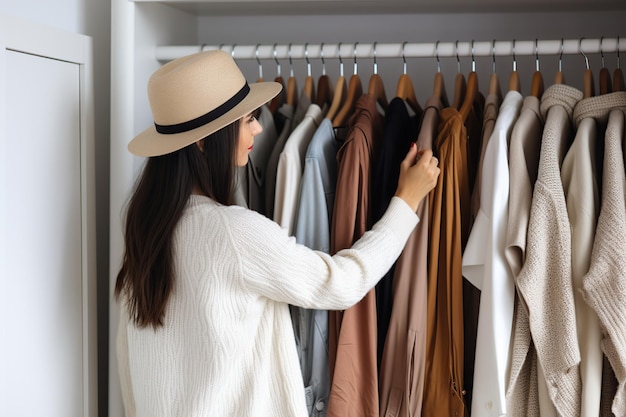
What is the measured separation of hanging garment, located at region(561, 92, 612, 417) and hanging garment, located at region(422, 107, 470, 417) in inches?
8.6

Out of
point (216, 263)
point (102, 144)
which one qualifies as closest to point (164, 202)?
point (216, 263)

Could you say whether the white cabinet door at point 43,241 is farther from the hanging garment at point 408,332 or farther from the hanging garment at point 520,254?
the hanging garment at point 520,254

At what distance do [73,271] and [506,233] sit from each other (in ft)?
3.13

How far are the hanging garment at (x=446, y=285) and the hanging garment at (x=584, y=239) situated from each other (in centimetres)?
22

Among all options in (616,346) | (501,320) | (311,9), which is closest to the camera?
(616,346)

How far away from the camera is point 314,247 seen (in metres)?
1.57

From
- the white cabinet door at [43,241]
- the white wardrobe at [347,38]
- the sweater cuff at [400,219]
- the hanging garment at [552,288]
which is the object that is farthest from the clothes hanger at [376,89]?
the white cabinet door at [43,241]

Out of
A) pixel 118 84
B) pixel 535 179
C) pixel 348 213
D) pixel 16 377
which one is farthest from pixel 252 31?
pixel 16 377

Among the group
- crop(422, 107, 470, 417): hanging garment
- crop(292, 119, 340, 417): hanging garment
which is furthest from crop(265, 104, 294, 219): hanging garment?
crop(422, 107, 470, 417): hanging garment

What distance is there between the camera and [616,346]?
4.35 ft

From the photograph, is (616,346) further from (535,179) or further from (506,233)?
(535,179)

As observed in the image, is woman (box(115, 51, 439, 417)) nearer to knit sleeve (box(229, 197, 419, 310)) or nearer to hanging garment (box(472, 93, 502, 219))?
knit sleeve (box(229, 197, 419, 310))

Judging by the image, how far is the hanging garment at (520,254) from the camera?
1427 mm

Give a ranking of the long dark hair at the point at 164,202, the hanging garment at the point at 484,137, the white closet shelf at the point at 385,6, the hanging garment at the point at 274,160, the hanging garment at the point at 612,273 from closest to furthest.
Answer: the hanging garment at the point at 612,273
the long dark hair at the point at 164,202
the hanging garment at the point at 484,137
the hanging garment at the point at 274,160
the white closet shelf at the point at 385,6
